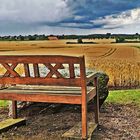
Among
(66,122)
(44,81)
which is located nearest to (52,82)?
(44,81)

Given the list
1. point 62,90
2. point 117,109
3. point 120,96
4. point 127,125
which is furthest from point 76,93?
point 120,96

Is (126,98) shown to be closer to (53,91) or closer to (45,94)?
(53,91)

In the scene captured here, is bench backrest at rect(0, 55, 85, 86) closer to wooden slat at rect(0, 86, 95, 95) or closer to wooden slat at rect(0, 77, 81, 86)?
wooden slat at rect(0, 77, 81, 86)

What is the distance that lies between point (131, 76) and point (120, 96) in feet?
28.4

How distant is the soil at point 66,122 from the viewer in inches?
272

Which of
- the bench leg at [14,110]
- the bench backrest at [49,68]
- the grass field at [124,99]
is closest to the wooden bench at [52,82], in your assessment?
the bench backrest at [49,68]

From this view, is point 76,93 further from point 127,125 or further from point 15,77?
point 127,125

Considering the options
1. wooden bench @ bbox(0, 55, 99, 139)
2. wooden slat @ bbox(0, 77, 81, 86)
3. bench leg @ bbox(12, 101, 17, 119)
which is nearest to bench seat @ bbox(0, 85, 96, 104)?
wooden bench @ bbox(0, 55, 99, 139)

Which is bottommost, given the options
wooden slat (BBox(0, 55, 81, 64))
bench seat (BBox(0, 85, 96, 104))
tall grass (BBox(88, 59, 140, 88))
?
tall grass (BBox(88, 59, 140, 88))

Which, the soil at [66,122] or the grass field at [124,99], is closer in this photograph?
the soil at [66,122]

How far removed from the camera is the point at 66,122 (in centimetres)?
782

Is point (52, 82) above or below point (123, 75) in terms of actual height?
above

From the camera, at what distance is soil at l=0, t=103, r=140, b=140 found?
690 centimetres

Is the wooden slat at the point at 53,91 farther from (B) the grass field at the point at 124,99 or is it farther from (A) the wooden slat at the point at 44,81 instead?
(B) the grass field at the point at 124,99
